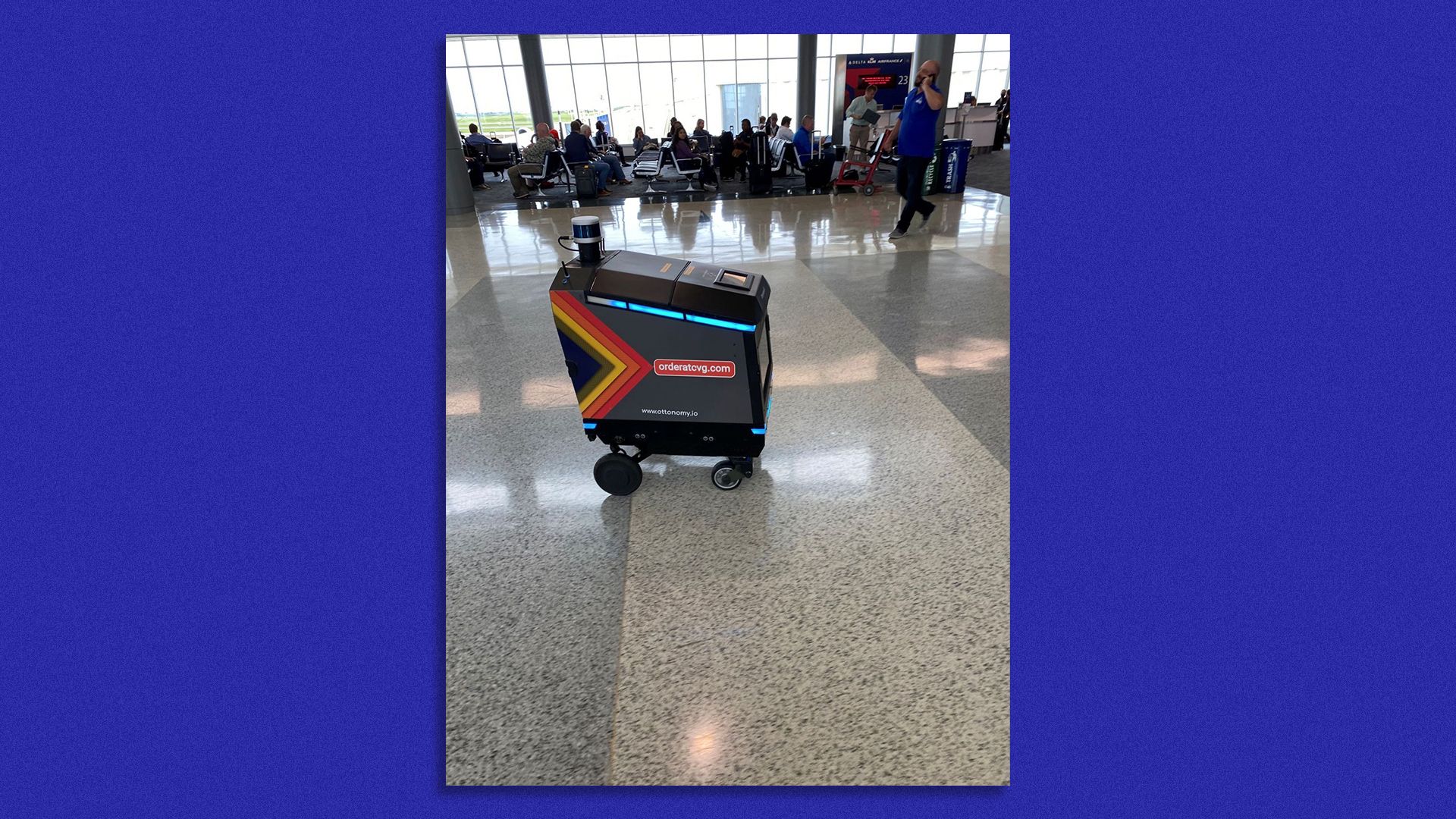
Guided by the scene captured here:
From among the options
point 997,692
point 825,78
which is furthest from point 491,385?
point 825,78

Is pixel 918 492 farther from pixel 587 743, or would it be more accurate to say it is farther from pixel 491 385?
pixel 491 385

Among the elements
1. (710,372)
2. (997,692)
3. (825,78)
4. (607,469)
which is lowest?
(997,692)

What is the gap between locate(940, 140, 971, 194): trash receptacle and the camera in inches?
300

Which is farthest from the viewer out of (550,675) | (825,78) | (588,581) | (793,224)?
(825,78)

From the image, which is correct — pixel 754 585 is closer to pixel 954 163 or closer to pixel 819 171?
pixel 954 163

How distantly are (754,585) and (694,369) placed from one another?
0.59 m

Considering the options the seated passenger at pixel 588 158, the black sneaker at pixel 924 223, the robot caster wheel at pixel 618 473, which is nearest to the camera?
the robot caster wheel at pixel 618 473

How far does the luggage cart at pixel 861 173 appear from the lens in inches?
327

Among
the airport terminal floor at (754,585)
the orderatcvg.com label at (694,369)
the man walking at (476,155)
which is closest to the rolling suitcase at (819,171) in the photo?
the man walking at (476,155)

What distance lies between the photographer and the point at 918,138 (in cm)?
508

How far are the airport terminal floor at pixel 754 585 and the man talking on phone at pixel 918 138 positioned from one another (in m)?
2.72

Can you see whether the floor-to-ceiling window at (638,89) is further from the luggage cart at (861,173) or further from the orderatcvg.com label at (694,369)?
the orderatcvg.com label at (694,369)

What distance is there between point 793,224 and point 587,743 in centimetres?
592

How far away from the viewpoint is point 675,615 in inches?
57.6
